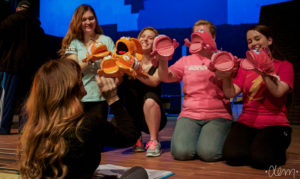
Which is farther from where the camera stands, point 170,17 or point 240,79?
point 170,17

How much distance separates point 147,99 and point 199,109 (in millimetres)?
411

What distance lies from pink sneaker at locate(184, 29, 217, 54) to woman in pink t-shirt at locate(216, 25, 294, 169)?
9.6 inches

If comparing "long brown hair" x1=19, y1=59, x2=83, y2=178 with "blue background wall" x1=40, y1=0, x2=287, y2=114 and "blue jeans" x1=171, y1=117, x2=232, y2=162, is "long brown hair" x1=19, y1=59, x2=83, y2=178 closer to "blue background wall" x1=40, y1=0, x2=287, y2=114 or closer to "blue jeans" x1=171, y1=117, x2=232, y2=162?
"blue jeans" x1=171, y1=117, x2=232, y2=162

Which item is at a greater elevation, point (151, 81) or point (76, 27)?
point (76, 27)

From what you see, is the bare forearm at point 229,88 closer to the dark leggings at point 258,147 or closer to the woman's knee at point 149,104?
the dark leggings at point 258,147

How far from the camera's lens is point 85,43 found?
8.05 feet

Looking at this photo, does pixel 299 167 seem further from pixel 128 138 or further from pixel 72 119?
pixel 72 119

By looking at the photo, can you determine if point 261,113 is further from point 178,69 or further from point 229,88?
point 178,69

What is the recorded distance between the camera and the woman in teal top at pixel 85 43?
2.34m

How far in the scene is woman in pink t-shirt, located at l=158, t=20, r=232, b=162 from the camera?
207cm

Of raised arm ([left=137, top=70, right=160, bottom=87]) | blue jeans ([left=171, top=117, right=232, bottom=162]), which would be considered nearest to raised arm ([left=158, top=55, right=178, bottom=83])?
raised arm ([left=137, top=70, right=160, bottom=87])

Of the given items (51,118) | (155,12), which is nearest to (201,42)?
(51,118)

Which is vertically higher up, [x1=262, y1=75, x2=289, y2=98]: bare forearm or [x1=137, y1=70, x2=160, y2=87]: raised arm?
[x1=137, y1=70, x2=160, y2=87]: raised arm

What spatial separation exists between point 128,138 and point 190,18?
327 centimetres
